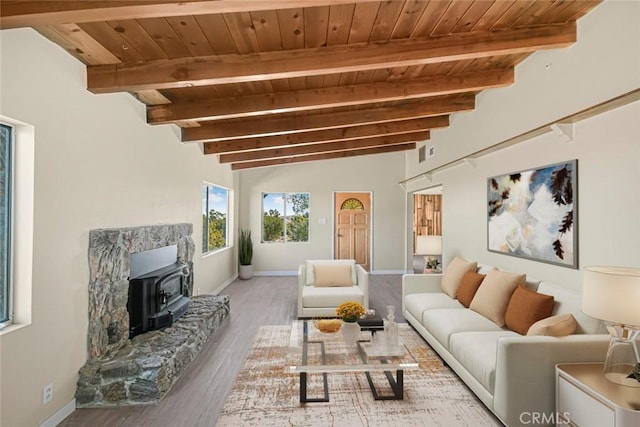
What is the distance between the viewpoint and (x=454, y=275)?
412cm

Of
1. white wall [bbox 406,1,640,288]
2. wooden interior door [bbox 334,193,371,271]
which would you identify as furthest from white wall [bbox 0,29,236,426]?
wooden interior door [bbox 334,193,371,271]

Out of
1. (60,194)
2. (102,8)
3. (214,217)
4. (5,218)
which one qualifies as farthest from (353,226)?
(102,8)

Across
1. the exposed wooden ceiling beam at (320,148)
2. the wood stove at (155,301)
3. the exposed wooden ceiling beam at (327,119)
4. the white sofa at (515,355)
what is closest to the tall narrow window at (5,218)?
the wood stove at (155,301)

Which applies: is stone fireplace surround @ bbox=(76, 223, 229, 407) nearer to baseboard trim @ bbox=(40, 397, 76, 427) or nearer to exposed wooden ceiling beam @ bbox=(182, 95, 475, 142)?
baseboard trim @ bbox=(40, 397, 76, 427)

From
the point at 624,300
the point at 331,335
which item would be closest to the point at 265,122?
the point at 331,335

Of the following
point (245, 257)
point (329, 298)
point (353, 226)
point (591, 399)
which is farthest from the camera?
point (353, 226)

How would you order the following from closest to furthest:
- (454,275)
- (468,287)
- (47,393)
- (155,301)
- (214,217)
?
(47,393) → (155,301) → (468,287) → (454,275) → (214,217)

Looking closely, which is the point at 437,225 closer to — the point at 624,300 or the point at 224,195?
the point at 224,195

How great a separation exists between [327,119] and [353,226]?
4.23m

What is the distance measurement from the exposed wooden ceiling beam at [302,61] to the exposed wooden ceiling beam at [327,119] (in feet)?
5.36

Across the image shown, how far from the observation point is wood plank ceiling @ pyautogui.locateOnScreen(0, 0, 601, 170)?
5.90ft

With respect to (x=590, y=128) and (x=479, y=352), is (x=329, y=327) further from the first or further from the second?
(x=590, y=128)

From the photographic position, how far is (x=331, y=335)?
298 cm

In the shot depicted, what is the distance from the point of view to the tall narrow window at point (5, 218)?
2043 millimetres
